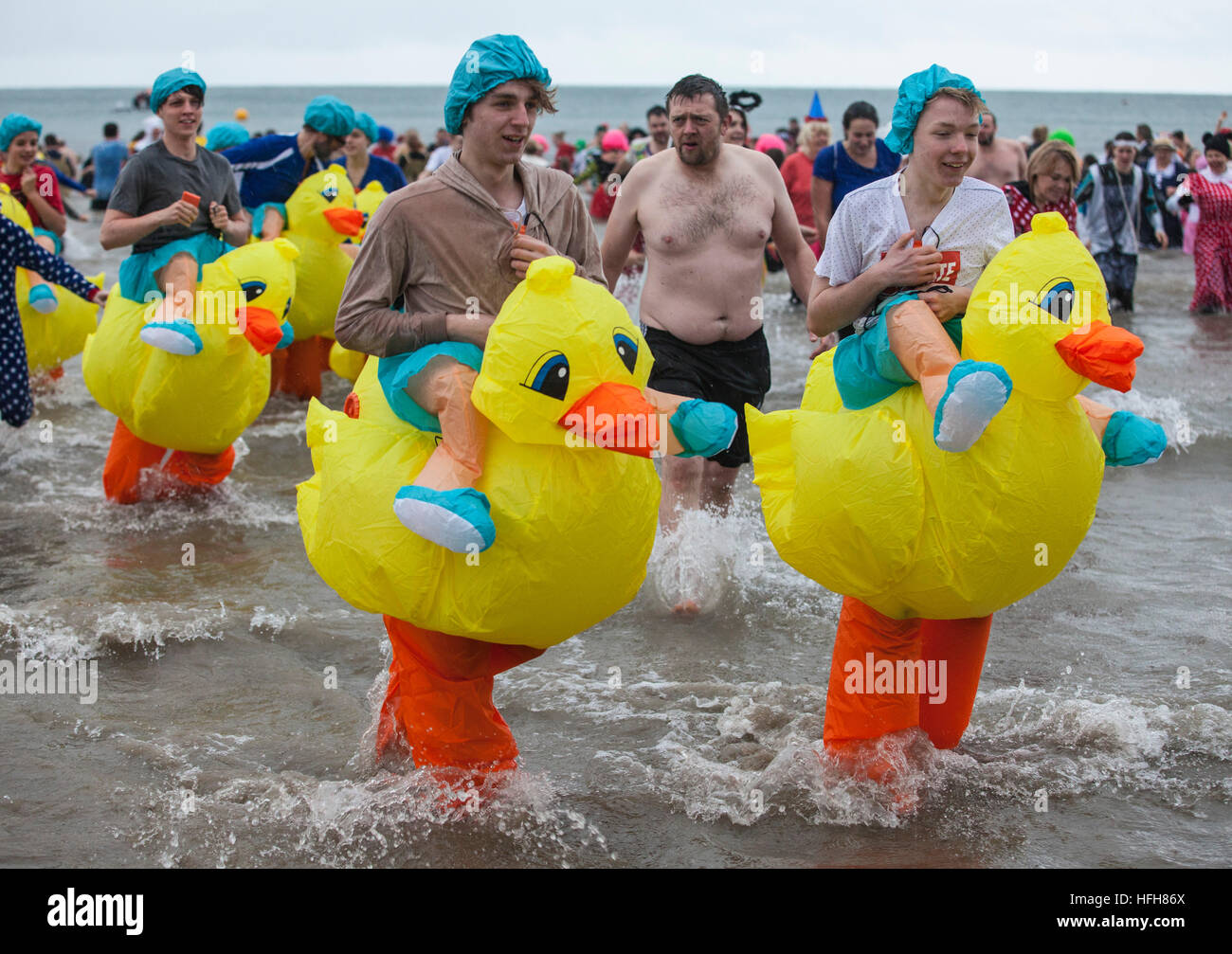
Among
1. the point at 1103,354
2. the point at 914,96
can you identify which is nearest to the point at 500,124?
the point at 914,96

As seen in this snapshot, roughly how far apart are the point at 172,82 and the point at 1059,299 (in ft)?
15.8

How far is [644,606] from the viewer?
6.11 metres

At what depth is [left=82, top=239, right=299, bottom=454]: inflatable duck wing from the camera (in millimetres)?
6621

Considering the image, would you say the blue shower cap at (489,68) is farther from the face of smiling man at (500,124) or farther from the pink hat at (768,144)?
the pink hat at (768,144)

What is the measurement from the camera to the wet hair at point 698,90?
18.3 feet

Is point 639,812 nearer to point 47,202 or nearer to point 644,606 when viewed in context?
point 644,606

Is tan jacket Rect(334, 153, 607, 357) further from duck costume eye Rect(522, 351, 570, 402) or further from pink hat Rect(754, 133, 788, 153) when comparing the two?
pink hat Rect(754, 133, 788, 153)

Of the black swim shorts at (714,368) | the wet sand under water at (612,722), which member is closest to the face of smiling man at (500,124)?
the wet sand under water at (612,722)

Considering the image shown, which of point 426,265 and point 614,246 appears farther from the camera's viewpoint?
point 614,246

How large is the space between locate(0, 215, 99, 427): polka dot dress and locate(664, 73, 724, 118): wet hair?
3.48 metres

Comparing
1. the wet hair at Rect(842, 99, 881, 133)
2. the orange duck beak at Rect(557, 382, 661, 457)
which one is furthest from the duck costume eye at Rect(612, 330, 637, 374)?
the wet hair at Rect(842, 99, 881, 133)

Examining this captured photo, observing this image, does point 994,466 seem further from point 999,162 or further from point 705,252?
point 999,162

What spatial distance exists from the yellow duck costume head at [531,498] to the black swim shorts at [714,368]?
7.19 ft

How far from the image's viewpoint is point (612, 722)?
16.1 ft
